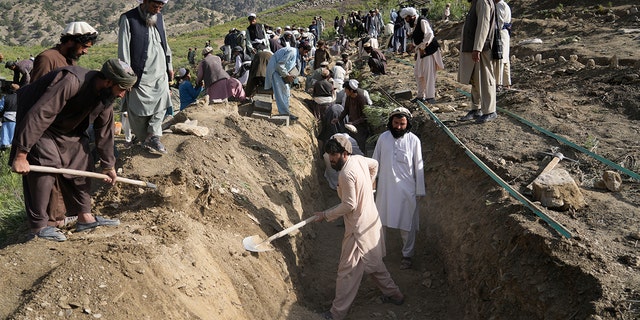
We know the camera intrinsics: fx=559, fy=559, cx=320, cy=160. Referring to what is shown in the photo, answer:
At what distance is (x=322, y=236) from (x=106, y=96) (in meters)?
3.80

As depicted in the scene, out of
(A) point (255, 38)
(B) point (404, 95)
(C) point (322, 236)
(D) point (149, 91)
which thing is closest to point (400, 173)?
(C) point (322, 236)

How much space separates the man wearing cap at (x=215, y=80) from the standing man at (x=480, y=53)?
4395mm

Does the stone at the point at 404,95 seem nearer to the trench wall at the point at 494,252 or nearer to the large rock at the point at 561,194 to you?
the trench wall at the point at 494,252

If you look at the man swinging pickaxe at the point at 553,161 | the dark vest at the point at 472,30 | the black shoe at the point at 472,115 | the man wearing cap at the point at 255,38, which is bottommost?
the black shoe at the point at 472,115

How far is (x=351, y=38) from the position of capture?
27109 mm

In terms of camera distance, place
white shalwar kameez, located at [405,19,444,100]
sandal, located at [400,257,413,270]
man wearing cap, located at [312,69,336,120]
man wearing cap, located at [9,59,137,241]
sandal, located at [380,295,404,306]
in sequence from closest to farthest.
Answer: man wearing cap, located at [9,59,137,241], sandal, located at [380,295,404,306], sandal, located at [400,257,413,270], white shalwar kameez, located at [405,19,444,100], man wearing cap, located at [312,69,336,120]

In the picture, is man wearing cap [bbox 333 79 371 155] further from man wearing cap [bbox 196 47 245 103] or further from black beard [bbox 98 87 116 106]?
black beard [bbox 98 87 116 106]

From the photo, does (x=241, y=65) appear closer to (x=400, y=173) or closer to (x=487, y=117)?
(x=487, y=117)

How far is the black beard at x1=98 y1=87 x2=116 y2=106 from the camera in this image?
398cm

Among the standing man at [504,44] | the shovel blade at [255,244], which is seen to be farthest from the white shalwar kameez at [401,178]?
the standing man at [504,44]

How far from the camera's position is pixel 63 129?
4078 mm

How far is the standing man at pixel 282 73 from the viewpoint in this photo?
343 inches

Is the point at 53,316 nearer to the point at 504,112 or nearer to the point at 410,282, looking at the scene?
the point at 410,282

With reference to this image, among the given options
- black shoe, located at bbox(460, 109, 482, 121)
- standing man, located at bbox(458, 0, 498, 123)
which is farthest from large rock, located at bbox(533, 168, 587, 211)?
black shoe, located at bbox(460, 109, 482, 121)
